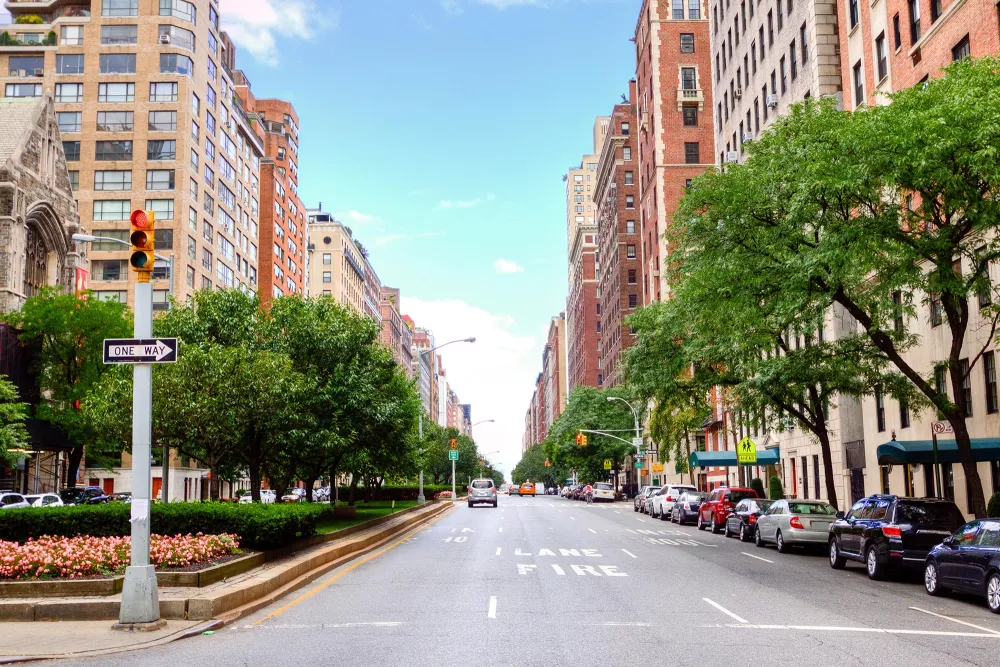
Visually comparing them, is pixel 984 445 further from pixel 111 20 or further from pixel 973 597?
pixel 111 20

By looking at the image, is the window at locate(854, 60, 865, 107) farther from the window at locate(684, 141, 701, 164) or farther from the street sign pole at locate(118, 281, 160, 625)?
the window at locate(684, 141, 701, 164)

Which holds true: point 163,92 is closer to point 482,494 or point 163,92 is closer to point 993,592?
point 482,494

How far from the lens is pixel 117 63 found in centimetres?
8050

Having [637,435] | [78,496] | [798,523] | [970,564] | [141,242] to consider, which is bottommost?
[798,523]

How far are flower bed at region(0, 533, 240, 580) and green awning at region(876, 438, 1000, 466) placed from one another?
67.3ft

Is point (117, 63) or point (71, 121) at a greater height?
point (117, 63)

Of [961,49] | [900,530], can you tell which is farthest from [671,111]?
[900,530]

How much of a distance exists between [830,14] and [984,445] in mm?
24186

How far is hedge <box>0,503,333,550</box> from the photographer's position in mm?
17703

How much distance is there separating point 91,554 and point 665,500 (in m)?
36.1

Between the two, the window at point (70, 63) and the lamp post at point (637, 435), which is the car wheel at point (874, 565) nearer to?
the lamp post at point (637, 435)

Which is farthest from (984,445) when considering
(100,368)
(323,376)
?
(100,368)

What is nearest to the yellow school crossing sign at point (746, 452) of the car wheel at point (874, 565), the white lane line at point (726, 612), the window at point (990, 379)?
the window at point (990, 379)

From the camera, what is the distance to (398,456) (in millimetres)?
41781
